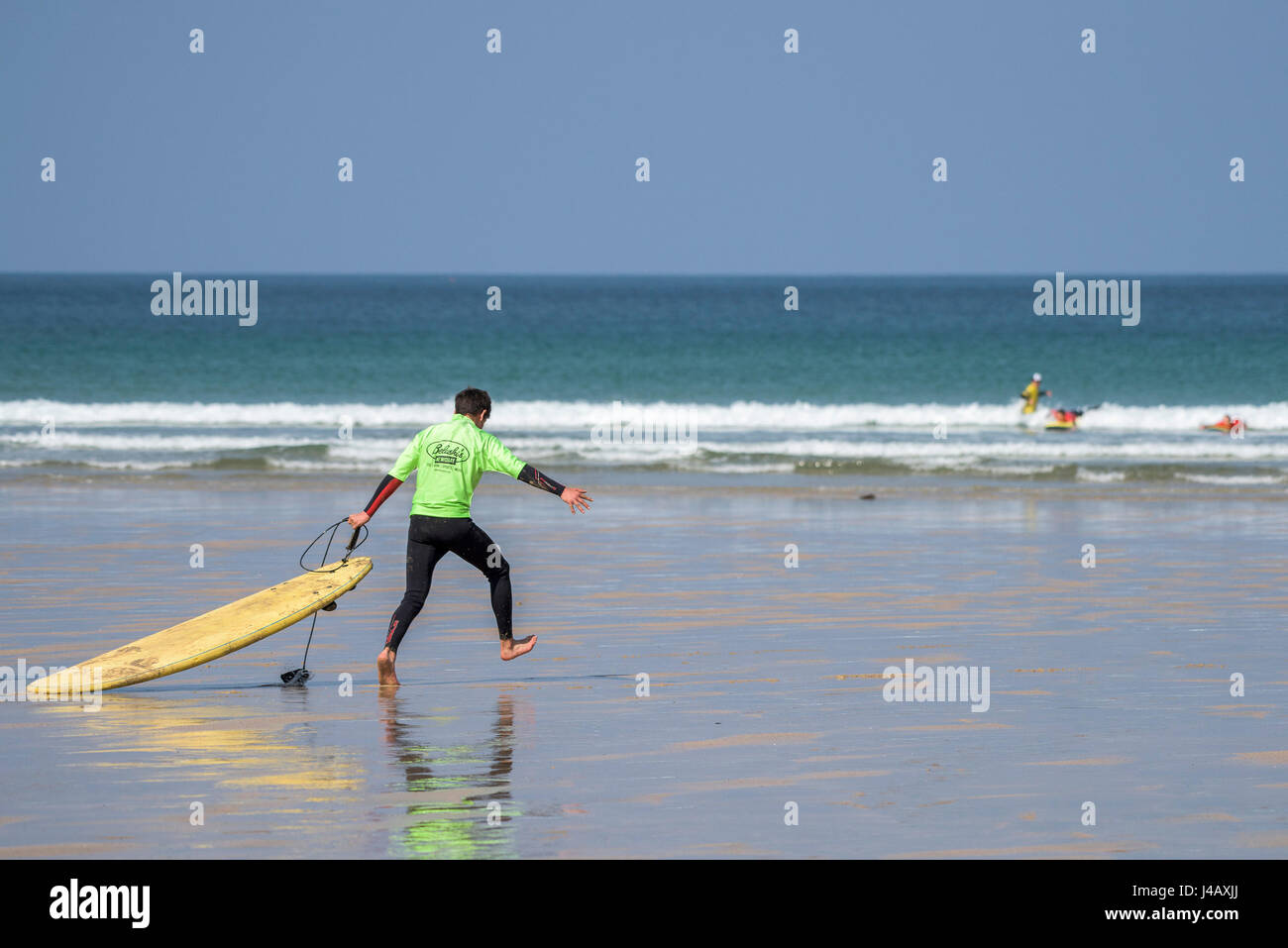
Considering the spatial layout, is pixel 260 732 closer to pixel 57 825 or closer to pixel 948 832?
pixel 57 825

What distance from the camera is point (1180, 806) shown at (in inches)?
263

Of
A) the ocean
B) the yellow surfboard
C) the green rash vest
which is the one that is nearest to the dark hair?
the green rash vest

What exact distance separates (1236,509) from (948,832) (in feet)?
45.7

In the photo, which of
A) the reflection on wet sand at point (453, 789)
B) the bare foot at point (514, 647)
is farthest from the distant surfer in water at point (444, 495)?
the reflection on wet sand at point (453, 789)

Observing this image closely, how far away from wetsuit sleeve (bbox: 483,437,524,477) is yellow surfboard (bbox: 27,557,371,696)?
3.73 feet

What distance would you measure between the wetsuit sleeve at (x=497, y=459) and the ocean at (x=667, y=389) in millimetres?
14792

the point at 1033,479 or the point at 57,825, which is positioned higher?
the point at 1033,479

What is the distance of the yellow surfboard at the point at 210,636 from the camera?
350 inches

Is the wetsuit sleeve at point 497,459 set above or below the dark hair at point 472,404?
below

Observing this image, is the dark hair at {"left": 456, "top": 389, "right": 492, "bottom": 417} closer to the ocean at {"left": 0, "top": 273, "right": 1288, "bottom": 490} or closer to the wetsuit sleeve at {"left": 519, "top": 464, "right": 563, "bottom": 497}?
the wetsuit sleeve at {"left": 519, "top": 464, "right": 563, "bottom": 497}

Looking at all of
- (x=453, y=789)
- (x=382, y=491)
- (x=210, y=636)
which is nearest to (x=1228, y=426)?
(x=382, y=491)

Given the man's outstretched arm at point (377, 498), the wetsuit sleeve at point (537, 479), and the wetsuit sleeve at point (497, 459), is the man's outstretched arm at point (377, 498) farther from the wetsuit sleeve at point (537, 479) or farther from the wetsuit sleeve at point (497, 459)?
the wetsuit sleeve at point (537, 479)

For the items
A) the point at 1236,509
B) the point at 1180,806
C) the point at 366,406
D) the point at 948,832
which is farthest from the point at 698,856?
the point at 366,406
